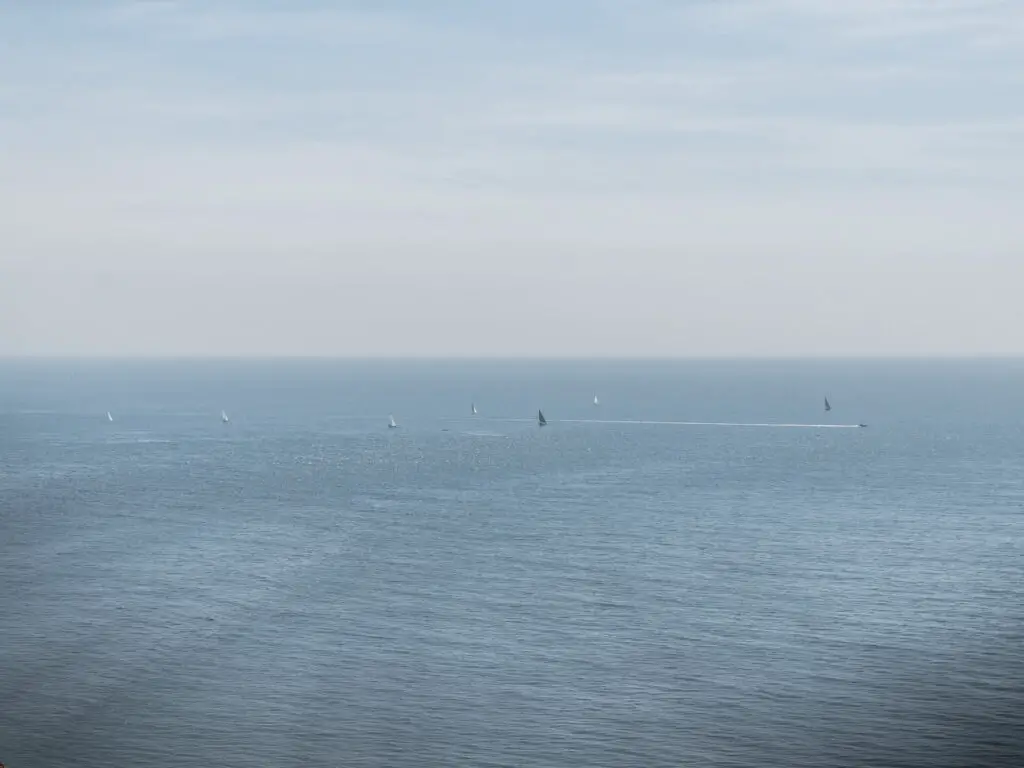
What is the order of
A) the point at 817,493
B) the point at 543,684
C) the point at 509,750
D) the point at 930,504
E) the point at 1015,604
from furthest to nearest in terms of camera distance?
the point at 817,493 → the point at 930,504 → the point at 1015,604 → the point at 543,684 → the point at 509,750

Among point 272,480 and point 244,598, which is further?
point 272,480

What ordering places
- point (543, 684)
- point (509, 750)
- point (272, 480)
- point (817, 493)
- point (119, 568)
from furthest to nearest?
point (272, 480) < point (817, 493) < point (119, 568) < point (543, 684) < point (509, 750)

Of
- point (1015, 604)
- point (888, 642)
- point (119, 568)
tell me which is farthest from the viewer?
point (119, 568)

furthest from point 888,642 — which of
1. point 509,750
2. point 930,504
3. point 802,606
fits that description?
point 930,504

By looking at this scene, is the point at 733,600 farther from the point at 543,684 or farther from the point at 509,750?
the point at 509,750

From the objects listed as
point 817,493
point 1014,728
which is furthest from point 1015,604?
point 817,493

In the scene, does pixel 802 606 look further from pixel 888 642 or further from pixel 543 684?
pixel 543 684

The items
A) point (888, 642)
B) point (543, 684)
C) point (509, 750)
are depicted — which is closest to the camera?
point (509, 750)
